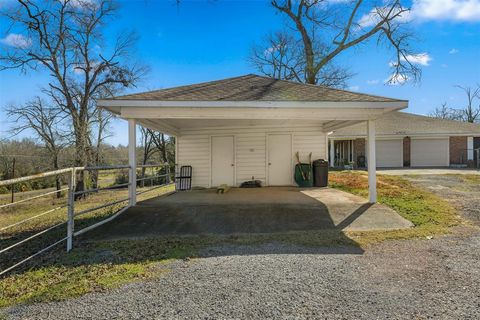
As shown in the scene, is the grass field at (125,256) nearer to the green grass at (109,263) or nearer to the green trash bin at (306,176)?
the green grass at (109,263)

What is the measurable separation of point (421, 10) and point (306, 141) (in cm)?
1245

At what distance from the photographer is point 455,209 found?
21.9 feet

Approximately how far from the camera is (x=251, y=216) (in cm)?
606

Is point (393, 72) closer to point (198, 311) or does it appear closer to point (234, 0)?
point (234, 0)

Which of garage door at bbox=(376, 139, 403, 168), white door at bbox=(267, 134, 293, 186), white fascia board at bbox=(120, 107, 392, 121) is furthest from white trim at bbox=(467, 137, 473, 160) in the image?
white fascia board at bbox=(120, 107, 392, 121)

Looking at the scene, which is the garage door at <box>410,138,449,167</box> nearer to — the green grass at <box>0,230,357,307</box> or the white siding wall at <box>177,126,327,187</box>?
the white siding wall at <box>177,126,327,187</box>

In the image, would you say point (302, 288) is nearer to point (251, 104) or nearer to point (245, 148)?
point (251, 104)

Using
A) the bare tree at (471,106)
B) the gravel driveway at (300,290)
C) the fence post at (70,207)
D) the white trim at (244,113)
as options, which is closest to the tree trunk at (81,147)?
the white trim at (244,113)

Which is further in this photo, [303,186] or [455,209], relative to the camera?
[303,186]

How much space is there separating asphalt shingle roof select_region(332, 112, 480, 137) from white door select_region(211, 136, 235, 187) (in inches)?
492

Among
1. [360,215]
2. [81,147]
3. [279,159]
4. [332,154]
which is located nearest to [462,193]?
[360,215]

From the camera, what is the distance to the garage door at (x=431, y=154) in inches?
800

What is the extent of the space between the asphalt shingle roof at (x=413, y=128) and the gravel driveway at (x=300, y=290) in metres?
18.0

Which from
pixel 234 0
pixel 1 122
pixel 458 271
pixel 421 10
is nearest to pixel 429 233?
pixel 458 271
